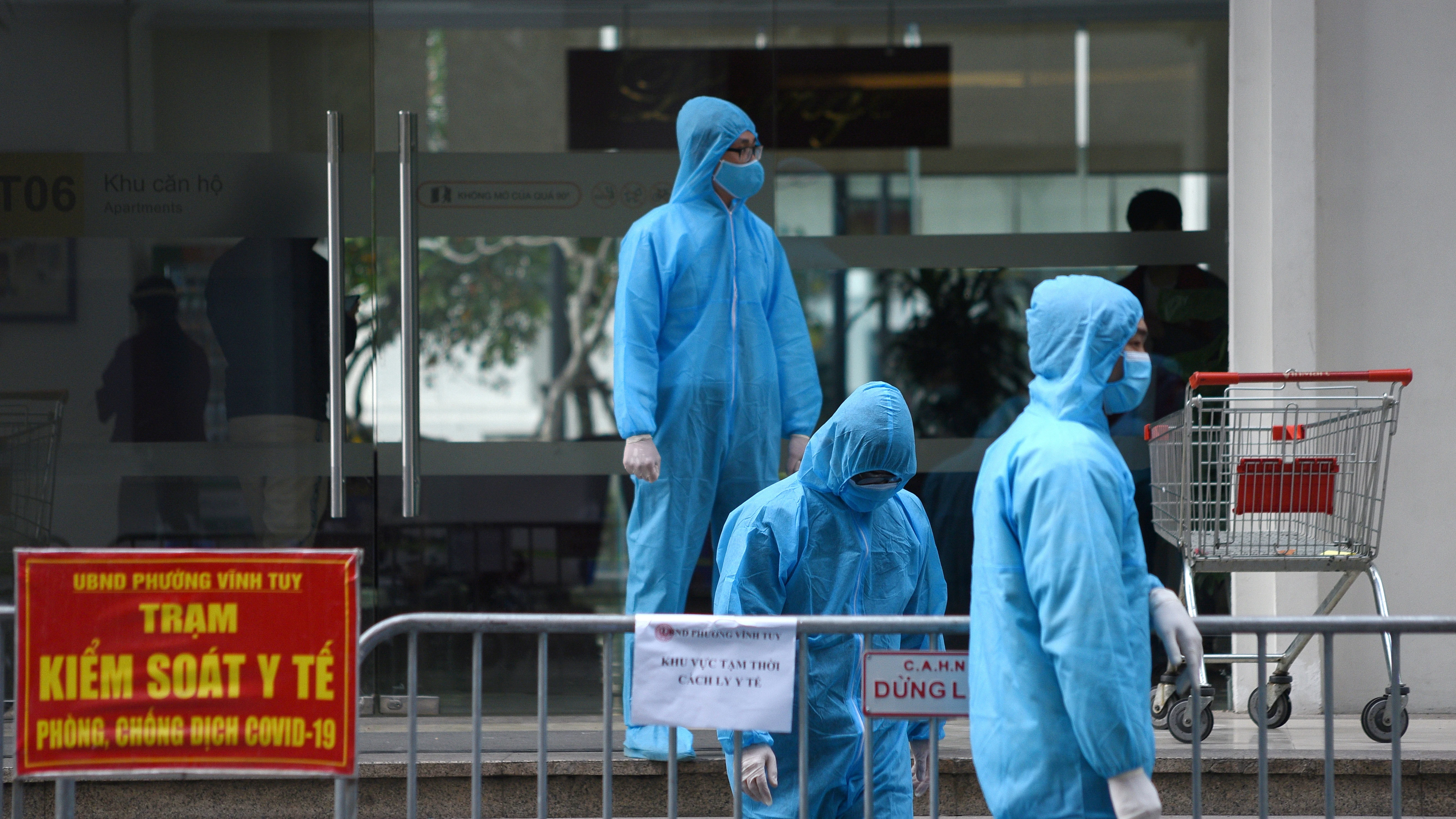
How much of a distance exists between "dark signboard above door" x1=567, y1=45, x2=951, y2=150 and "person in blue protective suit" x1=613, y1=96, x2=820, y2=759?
5.41 feet

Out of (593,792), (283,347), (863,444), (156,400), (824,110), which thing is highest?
(824,110)

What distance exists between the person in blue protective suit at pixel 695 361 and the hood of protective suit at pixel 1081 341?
177 cm

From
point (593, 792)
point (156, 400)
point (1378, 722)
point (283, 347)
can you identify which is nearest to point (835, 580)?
point (593, 792)

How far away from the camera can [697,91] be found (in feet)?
20.2

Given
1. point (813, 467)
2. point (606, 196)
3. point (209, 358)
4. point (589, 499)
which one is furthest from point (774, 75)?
point (813, 467)

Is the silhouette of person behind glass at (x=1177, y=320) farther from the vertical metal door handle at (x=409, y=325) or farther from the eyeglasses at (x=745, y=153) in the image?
the vertical metal door handle at (x=409, y=325)

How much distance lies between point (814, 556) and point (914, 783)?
0.74 m

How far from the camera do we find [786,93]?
6.12 m

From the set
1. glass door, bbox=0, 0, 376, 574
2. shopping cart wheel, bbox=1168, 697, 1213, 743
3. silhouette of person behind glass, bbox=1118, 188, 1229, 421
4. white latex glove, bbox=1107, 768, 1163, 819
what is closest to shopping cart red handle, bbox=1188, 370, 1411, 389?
shopping cart wheel, bbox=1168, 697, 1213, 743

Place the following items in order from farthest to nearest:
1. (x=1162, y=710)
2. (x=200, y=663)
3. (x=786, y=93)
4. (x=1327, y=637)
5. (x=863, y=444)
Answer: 1. (x=786, y=93)
2. (x=1162, y=710)
3. (x=863, y=444)
4. (x=1327, y=637)
5. (x=200, y=663)

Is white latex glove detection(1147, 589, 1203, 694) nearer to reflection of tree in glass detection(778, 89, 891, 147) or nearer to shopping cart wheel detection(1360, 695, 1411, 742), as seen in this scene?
shopping cart wheel detection(1360, 695, 1411, 742)

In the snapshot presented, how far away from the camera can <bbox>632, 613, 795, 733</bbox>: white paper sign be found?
314 cm

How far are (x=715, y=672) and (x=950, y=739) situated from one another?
185 cm

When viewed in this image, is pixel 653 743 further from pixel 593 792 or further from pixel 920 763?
pixel 920 763
